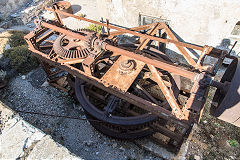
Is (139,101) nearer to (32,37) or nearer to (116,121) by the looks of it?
(116,121)

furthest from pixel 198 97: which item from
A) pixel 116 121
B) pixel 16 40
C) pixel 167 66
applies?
pixel 16 40

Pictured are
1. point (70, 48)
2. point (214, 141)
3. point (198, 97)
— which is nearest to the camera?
point (198, 97)

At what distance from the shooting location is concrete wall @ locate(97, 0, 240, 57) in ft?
15.5

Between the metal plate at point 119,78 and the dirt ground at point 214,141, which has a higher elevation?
the metal plate at point 119,78

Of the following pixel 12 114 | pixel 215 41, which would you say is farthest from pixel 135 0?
pixel 12 114

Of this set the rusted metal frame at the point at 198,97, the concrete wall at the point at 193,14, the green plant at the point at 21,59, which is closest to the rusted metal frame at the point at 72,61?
the rusted metal frame at the point at 198,97

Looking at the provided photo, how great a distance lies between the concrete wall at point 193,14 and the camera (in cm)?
473

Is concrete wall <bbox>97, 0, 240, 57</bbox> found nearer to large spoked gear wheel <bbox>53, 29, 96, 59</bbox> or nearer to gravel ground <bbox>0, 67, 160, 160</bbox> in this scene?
large spoked gear wheel <bbox>53, 29, 96, 59</bbox>

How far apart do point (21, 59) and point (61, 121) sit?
10.2ft

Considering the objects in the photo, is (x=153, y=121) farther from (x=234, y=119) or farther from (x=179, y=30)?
(x=179, y=30)

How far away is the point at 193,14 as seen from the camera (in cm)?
509

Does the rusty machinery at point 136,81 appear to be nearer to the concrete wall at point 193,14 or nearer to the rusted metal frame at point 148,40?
the rusted metal frame at point 148,40

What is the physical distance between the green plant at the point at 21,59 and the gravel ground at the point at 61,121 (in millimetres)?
265

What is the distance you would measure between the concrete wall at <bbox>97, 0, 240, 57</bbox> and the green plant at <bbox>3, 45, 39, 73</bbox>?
369cm
